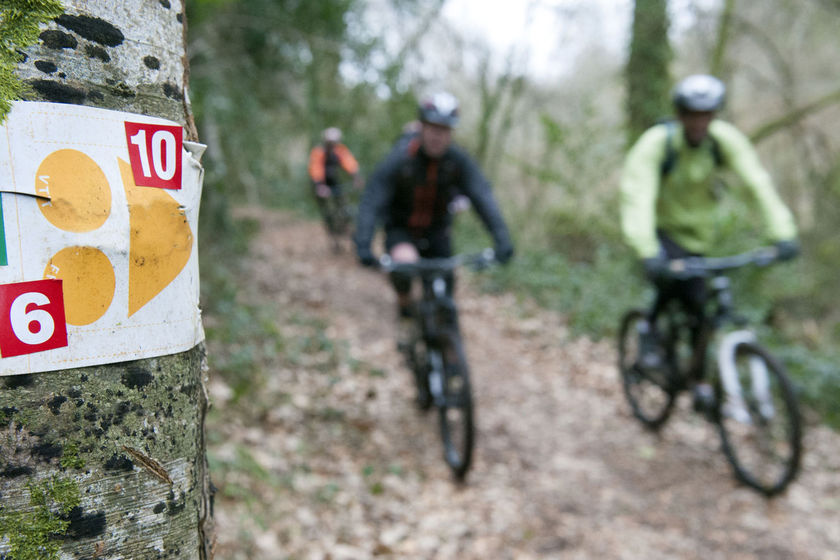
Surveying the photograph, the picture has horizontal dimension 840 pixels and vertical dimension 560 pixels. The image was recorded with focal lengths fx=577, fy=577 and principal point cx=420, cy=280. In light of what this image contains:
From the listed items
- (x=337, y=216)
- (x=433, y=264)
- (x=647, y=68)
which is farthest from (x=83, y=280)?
(x=337, y=216)

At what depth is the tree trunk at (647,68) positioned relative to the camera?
360 inches

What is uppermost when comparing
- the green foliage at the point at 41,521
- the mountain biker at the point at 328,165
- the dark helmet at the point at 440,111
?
the mountain biker at the point at 328,165

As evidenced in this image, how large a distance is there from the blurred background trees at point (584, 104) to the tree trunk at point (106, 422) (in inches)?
234

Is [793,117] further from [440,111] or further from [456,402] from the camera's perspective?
[456,402]

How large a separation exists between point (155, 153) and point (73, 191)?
0.13 m

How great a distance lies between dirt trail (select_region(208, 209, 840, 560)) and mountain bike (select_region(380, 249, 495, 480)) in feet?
0.74

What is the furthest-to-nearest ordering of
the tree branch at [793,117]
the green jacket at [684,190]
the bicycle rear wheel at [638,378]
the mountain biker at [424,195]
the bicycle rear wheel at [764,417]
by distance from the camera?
1. the tree branch at [793,117]
2. the bicycle rear wheel at [638,378]
3. the mountain biker at [424,195]
4. the green jacket at [684,190]
5. the bicycle rear wheel at [764,417]

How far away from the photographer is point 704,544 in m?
3.46

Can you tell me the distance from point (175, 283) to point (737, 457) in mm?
4356

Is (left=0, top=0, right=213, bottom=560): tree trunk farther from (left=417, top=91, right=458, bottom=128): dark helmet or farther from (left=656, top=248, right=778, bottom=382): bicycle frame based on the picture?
(left=656, top=248, right=778, bottom=382): bicycle frame

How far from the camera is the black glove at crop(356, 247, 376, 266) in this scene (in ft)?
13.1

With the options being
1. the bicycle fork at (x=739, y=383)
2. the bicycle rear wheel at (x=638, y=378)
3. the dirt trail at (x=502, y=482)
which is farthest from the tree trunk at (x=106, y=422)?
the bicycle rear wheel at (x=638, y=378)

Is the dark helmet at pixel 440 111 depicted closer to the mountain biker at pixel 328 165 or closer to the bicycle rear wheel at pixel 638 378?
the bicycle rear wheel at pixel 638 378

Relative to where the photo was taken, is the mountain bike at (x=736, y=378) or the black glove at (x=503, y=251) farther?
the black glove at (x=503, y=251)
